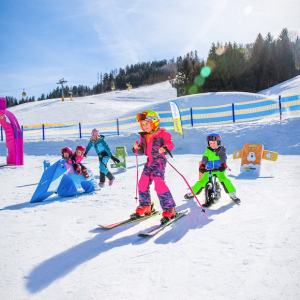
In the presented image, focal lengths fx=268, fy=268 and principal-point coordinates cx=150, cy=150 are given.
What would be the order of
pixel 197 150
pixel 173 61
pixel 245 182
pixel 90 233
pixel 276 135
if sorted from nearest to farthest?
pixel 90 233
pixel 245 182
pixel 276 135
pixel 197 150
pixel 173 61

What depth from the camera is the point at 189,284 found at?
6.64ft

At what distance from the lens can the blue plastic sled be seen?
5.09m

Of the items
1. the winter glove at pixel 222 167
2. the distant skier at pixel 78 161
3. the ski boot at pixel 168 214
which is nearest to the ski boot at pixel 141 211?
the ski boot at pixel 168 214

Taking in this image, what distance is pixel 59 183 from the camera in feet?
17.6

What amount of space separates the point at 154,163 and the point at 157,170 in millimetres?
113

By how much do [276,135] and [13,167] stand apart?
11291mm

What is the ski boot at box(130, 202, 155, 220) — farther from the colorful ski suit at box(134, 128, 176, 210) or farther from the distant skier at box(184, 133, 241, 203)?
the distant skier at box(184, 133, 241, 203)

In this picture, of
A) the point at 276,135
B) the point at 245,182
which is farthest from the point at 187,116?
the point at 245,182

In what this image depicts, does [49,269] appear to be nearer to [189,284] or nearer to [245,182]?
[189,284]

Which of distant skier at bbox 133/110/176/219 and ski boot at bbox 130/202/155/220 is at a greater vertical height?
distant skier at bbox 133/110/176/219

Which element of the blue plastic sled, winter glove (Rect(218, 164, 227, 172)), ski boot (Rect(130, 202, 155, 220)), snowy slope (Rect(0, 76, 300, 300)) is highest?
winter glove (Rect(218, 164, 227, 172))

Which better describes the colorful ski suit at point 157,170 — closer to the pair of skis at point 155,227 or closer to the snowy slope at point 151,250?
the pair of skis at point 155,227

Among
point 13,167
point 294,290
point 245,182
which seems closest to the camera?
point 294,290

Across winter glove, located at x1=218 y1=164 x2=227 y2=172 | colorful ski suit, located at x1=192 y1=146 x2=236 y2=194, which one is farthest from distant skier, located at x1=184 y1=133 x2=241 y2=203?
winter glove, located at x1=218 y1=164 x2=227 y2=172
